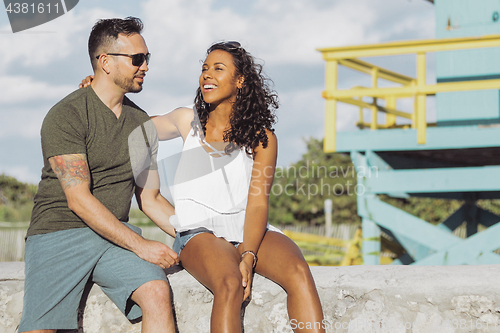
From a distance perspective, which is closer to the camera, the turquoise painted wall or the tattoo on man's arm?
the tattoo on man's arm

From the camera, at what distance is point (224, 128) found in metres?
2.78

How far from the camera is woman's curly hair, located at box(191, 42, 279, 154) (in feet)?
8.73

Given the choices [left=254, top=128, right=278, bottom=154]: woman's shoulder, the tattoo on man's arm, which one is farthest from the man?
[left=254, top=128, right=278, bottom=154]: woman's shoulder

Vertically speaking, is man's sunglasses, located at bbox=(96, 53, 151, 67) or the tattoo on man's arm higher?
man's sunglasses, located at bbox=(96, 53, 151, 67)

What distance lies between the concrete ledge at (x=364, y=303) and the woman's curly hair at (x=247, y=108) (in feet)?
2.35

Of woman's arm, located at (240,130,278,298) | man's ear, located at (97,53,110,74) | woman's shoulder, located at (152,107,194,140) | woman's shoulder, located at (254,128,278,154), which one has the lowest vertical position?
woman's arm, located at (240,130,278,298)

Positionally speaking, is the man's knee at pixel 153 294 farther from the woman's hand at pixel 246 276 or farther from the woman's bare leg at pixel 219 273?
the woman's hand at pixel 246 276

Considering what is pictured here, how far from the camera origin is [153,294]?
6.98 feet

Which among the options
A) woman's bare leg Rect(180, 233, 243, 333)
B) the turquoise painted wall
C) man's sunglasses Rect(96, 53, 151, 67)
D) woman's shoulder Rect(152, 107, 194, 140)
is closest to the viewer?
woman's bare leg Rect(180, 233, 243, 333)

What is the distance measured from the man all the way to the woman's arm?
1.15ft

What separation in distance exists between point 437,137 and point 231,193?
12.3ft

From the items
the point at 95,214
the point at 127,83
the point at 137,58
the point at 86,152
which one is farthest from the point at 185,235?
the point at 137,58

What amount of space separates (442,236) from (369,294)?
3702 mm

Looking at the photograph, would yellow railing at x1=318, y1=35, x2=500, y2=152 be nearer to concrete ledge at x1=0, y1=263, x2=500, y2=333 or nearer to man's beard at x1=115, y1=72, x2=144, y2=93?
concrete ledge at x1=0, y1=263, x2=500, y2=333
